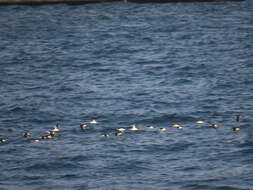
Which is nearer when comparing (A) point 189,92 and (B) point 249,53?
(A) point 189,92

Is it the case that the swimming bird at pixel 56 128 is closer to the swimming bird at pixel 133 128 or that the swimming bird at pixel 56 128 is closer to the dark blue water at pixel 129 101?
the dark blue water at pixel 129 101

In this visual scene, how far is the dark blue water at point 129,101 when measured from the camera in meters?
41.8

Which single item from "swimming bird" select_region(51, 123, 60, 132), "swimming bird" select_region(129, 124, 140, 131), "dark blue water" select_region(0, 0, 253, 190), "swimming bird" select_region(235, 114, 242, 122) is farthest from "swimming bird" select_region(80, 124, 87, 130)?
"swimming bird" select_region(235, 114, 242, 122)

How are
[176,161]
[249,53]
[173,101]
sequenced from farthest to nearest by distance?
[249,53] < [173,101] < [176,161]

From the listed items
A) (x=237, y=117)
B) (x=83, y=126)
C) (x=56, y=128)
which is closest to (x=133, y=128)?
(x=83, y=126)

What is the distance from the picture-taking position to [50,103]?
→ 6038cm

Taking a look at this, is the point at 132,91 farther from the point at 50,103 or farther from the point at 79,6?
the point at 79,6

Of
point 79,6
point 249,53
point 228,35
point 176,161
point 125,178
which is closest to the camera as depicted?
point 125,178

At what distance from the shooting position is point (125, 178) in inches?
1609

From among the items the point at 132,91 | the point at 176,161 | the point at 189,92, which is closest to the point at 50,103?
the point at 132,91

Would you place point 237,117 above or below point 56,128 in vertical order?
above

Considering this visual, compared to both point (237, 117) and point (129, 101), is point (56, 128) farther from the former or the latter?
point (237, 117)

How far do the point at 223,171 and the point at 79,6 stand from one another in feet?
335

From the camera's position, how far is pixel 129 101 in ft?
200
